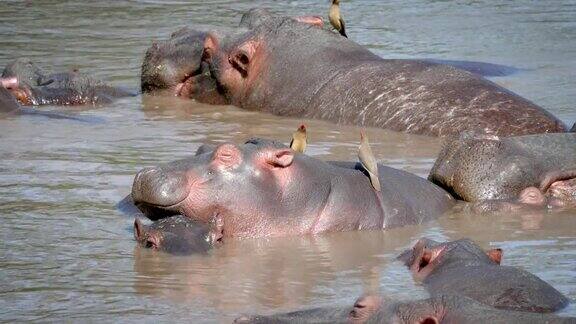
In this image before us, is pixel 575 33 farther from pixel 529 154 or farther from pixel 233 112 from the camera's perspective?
pixel 529 154

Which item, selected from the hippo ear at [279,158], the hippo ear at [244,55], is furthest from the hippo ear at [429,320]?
the hippo ear at [244,55]

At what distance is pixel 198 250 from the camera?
22.9 feet

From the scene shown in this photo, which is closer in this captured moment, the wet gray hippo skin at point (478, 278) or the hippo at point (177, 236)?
the wet gray hippo skin at point (478, 278)

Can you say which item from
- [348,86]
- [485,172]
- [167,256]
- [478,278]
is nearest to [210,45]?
[348,86]

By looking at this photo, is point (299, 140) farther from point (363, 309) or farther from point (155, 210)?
point (363, 309)

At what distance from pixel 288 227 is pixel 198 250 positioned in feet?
2.03

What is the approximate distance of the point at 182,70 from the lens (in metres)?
12.5

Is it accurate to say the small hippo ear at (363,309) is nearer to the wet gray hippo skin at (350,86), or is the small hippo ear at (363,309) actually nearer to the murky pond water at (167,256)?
the murky pond water at (167,256)

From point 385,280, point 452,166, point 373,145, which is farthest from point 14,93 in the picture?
point 385,280

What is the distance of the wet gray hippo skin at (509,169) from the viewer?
327 inches

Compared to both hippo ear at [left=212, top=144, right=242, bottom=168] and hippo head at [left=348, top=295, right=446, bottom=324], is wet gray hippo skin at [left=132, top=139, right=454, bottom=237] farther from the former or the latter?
hippo head at [left=348, top=295, right=446, bottom=324]

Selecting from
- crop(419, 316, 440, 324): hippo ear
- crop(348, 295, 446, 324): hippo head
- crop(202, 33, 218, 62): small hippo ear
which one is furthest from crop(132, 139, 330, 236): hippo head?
crop(202, 33, 218, 62): small hippo ear

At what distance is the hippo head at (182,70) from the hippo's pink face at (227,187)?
478cm

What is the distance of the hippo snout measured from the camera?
716 centimetres
